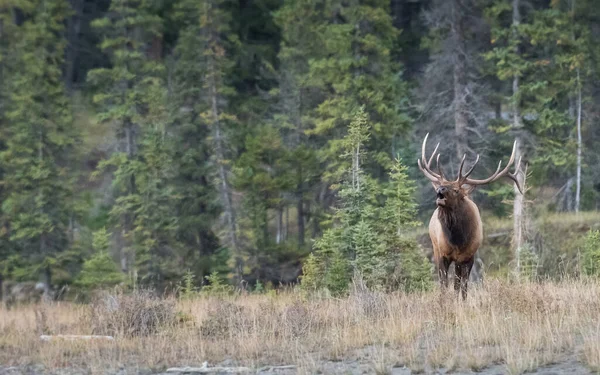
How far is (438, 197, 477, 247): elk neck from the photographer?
1291 centimetres

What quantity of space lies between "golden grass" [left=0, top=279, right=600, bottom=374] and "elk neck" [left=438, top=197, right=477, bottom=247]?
119 cm

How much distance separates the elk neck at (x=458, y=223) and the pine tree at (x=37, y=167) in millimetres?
19859

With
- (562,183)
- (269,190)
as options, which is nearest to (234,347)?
(269,190)

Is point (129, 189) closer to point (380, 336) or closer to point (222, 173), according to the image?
point (222, 173)

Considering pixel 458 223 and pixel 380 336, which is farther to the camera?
pixel 458 223

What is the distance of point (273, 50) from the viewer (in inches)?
1523

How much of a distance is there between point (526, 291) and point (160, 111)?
890 inches

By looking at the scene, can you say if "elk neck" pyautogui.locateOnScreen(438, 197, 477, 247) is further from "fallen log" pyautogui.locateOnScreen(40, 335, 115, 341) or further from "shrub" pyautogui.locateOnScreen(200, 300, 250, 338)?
"fallen log" pyautogui.locateOnScreen(40, 335, 115, 341)

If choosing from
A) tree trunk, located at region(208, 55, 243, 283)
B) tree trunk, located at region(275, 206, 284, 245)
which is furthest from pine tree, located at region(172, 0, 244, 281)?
tree trunk, located at region(275, 206, 284, 245)

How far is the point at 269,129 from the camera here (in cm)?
3103

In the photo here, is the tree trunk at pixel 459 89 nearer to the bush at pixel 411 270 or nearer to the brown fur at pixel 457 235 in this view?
the bush at pixel 411 270

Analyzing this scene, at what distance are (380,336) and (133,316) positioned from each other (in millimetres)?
4088

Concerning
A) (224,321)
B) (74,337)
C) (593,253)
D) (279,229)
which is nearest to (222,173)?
(279,229)

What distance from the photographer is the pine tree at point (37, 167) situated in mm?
29625
